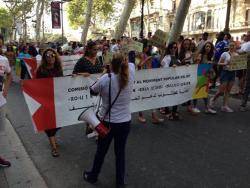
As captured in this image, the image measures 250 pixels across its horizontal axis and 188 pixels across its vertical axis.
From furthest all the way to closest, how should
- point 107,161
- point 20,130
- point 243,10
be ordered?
point 243,10, point 20,130, point 107,161

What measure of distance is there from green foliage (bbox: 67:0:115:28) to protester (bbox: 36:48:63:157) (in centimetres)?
5620

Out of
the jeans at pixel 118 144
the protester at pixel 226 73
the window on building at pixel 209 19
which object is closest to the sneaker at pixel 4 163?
the jeans at pixel 118 144

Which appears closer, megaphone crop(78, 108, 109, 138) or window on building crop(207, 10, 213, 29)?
megaphone crop(78, 108, 109, 138)

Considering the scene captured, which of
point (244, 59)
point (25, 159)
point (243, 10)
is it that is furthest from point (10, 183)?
point (243, 10)

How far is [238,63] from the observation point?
28.7ft

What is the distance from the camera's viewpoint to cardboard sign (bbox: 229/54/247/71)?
339 inches

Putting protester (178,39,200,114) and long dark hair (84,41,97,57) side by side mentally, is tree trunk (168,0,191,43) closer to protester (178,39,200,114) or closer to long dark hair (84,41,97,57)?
protester (178,39,200,114)

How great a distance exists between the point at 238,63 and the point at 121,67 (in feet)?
17.6

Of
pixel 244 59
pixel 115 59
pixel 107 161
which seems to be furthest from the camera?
pixel 244 59

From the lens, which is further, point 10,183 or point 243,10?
point 243,10

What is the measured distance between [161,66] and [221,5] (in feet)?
161

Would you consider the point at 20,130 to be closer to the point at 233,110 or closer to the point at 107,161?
the point at 107,161

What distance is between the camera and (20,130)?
7.40 meters

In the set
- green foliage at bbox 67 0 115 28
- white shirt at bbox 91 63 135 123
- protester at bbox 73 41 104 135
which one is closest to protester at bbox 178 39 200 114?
protester at bbox 73 41 104 135
